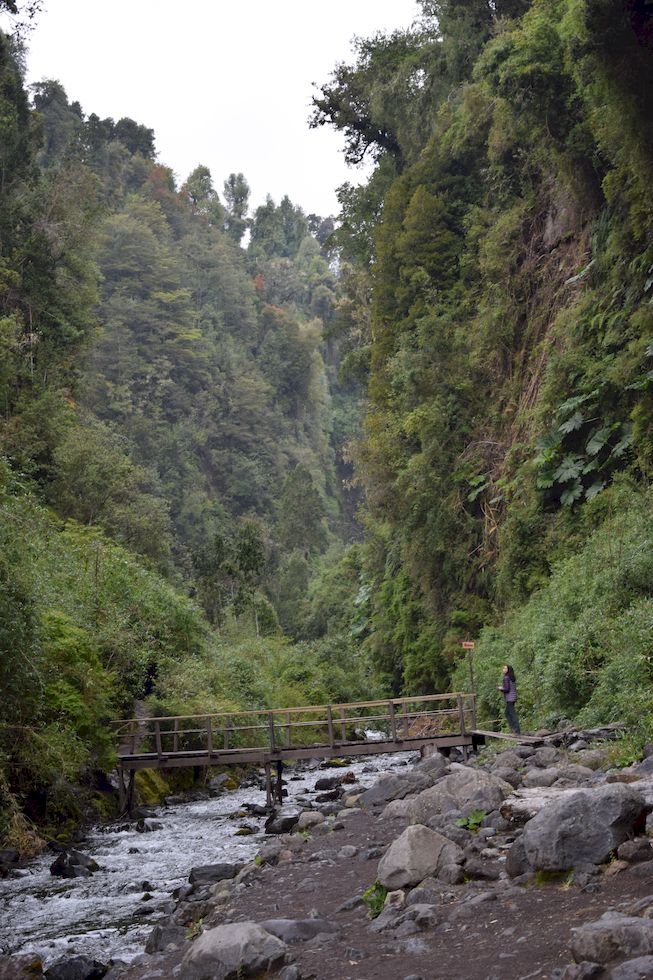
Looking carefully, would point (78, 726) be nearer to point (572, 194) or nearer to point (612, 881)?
point (612, 881)

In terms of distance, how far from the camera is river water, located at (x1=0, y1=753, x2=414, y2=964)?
9.36m

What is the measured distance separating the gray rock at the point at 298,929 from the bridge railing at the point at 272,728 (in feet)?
35.4

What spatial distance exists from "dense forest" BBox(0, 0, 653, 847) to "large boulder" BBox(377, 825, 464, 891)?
177 inches

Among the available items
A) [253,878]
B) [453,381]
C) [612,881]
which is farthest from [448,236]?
[612,881]

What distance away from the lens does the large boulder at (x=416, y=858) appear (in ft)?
25.2

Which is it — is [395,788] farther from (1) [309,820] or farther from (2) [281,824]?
(2) [281,824]

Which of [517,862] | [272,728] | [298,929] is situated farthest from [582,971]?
[272,728]

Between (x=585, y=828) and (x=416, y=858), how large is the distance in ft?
5.50

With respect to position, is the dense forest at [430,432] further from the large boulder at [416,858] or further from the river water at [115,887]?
the large boulder at [416,858]

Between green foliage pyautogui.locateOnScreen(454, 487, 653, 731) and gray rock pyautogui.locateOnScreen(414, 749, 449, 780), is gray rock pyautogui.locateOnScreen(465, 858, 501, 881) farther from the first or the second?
gray rock pyautogui.locateOnScreen(414, 749, 449, 780)

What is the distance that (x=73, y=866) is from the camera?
12.5 metres

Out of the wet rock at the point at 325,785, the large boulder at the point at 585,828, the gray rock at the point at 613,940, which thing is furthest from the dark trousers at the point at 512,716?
the gray rock at the point at 613,940

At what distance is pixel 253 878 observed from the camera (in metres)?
10.0

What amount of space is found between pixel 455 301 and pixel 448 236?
2597 mm
